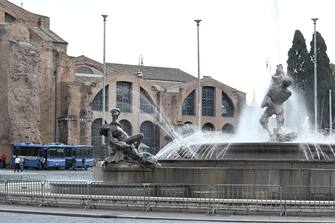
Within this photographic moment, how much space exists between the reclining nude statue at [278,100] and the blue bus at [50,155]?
40.9m

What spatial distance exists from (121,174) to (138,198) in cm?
299

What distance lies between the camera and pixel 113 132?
24.3 m

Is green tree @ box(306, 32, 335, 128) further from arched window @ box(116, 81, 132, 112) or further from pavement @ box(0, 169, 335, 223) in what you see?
pavement @ box(0, 169, 335, 223)

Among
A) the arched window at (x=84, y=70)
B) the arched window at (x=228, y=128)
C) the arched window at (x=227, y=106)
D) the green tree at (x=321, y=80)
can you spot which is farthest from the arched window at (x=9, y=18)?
the green tree at (x=321, y=80)

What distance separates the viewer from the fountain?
67.9 feet

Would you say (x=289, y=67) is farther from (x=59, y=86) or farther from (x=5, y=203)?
(x=5, y=203)

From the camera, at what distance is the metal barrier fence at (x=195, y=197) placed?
19031mm

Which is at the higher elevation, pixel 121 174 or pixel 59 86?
pixel 59 86

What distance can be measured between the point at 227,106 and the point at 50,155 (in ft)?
145

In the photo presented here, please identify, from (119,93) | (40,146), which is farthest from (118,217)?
(119,93)

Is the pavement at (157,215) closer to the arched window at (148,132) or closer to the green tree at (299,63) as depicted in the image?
the green tree at (299,63)

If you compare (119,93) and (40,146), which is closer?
(40,146)

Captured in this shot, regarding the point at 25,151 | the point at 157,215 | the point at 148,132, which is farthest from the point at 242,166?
the point at 148,132

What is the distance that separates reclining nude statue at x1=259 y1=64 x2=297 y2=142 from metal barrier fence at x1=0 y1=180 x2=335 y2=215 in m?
7.24
